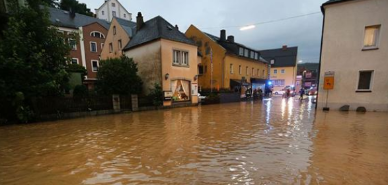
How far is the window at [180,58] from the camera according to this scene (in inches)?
623

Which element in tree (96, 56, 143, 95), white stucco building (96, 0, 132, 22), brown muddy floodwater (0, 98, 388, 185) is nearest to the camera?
brown muddy floodwater (0, 98, 388, 185)

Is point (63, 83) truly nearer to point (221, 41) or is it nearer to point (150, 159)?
point (150, 159)

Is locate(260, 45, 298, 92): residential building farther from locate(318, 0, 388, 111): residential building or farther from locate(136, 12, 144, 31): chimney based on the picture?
locate(136, 12, 144, 31): chimney

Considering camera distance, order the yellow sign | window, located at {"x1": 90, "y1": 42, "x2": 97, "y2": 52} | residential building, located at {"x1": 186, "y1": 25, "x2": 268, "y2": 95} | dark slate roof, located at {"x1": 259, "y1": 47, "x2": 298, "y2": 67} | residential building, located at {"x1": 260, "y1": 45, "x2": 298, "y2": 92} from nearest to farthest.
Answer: the yellow sign, residential building, located at {"x1": 186, "y1": 25, "x2": 268, "y2": 95}, window, located at {"x1": 90, "y1": 42, "x2": 97, "y2": 52}, residential building, located at {"x1": 260, "y1": 45, "x2": 298, "y2": 92}, dark slate roof, located at {"x1": 259, "y1": 47, "x2": 298, "y2": 67}

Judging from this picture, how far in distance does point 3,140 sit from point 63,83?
4.80 metres

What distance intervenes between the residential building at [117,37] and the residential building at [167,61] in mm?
3074

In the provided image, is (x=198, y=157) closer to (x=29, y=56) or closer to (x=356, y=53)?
(x=29, y=56)

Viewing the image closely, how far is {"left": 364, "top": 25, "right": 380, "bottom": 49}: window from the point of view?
A: 10680mm

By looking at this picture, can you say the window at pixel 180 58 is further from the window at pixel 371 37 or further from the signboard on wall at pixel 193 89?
the window at pixel 371 37

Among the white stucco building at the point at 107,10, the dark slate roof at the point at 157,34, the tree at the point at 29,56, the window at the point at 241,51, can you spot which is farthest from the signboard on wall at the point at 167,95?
the white stucco building at the point at 107,10

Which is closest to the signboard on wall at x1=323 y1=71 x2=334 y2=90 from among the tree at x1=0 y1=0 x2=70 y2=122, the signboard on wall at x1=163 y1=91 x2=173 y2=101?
the signboard on wall at x1=163 y1=91 x2=173 y2=101

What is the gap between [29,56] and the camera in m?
8.17

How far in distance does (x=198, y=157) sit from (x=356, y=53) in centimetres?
1332

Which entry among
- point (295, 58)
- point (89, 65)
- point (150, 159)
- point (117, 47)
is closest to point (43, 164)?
point (150, 159)
